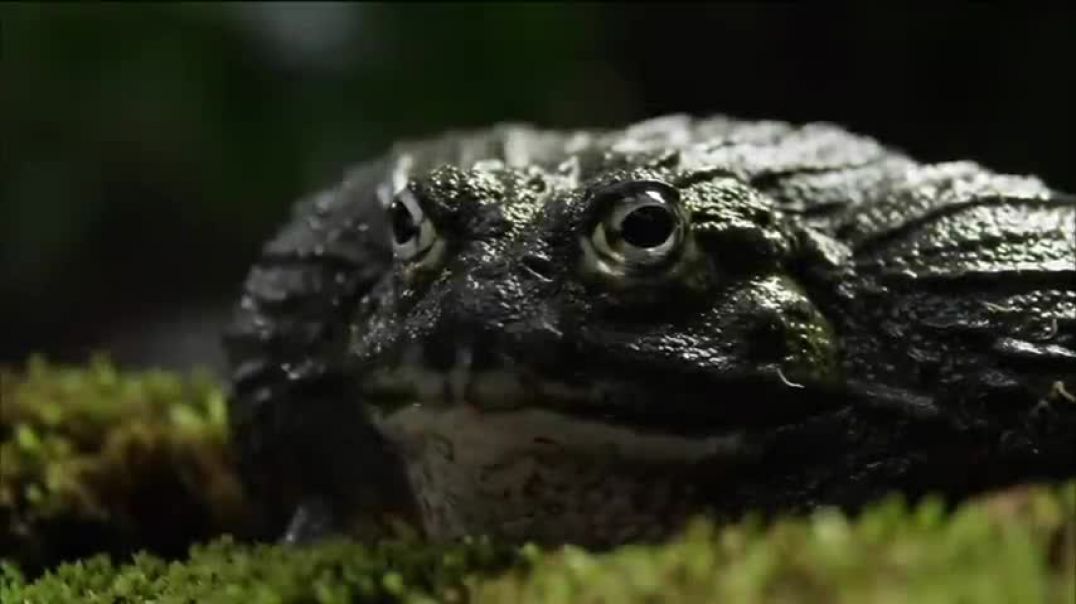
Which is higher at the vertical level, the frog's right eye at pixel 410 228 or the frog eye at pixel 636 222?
the frog eye at pixel 636 222

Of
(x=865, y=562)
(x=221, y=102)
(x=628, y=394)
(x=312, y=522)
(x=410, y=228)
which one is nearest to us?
(x=865, y=562)

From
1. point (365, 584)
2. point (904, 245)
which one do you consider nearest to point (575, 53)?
point (904, 245)

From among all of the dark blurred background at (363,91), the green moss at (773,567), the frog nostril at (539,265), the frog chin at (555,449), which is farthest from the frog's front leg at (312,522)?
the dark blurred background at (363,91)

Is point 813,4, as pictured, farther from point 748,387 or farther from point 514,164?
point 748,387

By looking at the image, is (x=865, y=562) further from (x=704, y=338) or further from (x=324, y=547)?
(x=324, y=547)

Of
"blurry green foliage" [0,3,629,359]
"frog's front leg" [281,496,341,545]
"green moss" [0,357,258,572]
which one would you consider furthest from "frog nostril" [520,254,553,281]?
"blurry green foliage" [0,3,629,359]

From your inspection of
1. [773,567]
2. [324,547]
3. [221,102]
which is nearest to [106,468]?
[324,547]

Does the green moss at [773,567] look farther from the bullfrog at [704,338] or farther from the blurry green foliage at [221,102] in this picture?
the blurry green foliage at [221,102]
